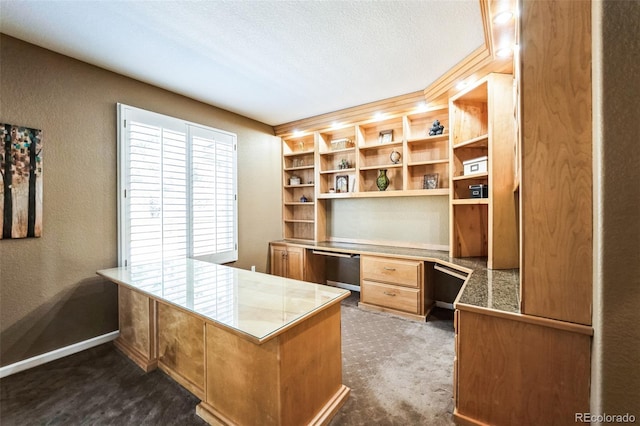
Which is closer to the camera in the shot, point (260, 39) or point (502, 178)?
point (260, 39)

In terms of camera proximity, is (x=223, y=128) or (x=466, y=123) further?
(x=223, y=128)

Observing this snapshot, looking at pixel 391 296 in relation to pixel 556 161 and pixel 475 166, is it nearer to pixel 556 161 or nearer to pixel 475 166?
pixel 475 166

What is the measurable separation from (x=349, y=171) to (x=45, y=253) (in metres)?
3.52

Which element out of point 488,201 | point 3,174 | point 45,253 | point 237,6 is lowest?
point 45,253

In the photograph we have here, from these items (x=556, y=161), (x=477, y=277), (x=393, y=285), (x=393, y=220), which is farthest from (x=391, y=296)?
(x=556, y=161)

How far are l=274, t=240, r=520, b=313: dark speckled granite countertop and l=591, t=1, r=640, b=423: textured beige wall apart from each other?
0.41 m

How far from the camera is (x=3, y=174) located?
212cm

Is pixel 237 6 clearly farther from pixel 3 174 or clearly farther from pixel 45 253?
pixel 45 253

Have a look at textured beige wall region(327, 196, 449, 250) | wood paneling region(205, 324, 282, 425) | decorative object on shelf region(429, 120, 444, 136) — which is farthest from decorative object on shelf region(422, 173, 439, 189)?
wood paneling region(205, 324, 282, 425)

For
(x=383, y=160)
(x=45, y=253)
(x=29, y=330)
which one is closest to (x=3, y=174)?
(x=45, y=253)

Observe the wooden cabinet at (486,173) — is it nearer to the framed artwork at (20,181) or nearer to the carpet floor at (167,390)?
the carpet floor at (167,390)

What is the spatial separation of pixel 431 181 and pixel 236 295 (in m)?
2.79

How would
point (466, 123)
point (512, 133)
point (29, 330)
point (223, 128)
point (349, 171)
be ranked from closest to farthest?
point (29, 330) < point (512, 133) < point (466, 123) < point (223, 128) < point (349, 171)

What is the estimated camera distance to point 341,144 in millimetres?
4219
